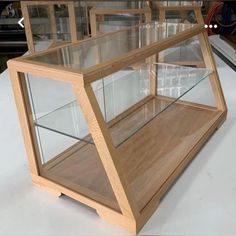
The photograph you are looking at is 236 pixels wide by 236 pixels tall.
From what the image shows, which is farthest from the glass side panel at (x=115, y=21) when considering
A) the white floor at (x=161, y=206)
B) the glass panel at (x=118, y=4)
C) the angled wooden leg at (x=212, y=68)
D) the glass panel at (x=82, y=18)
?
the white floor at (x=161, y=206)

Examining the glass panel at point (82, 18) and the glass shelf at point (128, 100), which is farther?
the glass panel at point (82, 18)

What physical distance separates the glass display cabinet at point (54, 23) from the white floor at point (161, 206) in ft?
3.39

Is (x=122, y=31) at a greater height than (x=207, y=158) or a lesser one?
greater

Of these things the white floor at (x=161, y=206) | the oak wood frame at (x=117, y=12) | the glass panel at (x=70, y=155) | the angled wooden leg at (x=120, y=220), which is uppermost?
the oak wood frame at (x=117, y=12)

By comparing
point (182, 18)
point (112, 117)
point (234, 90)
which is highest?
point (182, 18)

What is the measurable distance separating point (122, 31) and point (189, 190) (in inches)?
23.2

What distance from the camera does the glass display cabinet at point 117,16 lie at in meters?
1.50

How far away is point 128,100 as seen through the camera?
1070 millimetres

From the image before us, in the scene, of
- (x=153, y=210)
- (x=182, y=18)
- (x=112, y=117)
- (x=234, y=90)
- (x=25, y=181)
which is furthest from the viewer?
(x=182, y=18)

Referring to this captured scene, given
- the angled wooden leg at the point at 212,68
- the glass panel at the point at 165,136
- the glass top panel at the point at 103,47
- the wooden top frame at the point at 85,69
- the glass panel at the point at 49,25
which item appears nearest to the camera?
the wooden top frame at the point at 85,69

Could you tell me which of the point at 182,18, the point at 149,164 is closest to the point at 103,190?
the point at 149,164

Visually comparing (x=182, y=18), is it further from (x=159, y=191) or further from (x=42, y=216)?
(x=42, y=216)

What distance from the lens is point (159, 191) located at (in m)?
0.66

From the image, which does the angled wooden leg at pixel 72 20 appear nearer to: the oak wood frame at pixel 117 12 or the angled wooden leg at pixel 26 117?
the oak wood frame at pixel 117 12
